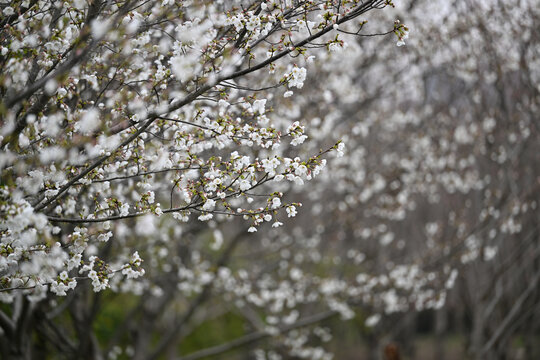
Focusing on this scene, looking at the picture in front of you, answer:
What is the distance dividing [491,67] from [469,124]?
227 cm

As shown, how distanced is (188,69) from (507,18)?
6.62 m

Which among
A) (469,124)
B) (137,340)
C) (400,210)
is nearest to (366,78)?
(469,124)

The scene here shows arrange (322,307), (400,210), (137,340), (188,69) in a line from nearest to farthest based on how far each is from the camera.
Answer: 1. (188,69)
2. (137,340)
3. (400,210)
4. (322,307)

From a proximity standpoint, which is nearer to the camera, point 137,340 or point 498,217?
point 498,217

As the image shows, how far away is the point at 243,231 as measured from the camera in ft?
26.2

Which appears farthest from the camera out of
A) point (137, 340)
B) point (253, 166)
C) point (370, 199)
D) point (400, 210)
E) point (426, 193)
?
point (426, 193)

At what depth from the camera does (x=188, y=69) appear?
3049 mm

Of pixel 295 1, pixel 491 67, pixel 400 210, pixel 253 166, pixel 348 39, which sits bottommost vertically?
pixel 253 166

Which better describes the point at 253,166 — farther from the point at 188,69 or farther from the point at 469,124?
the point at 469,124

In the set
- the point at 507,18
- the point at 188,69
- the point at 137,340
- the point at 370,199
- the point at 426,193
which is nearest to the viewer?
the point at 188,69

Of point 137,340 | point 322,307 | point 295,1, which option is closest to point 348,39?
point 295,1

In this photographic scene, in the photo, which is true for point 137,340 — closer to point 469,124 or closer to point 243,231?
point 243,231

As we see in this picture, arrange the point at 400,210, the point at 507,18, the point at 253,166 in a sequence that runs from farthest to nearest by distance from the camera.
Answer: the point at 400,210
the point at 507,18
the point at 253,166

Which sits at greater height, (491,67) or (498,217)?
(491,67)
